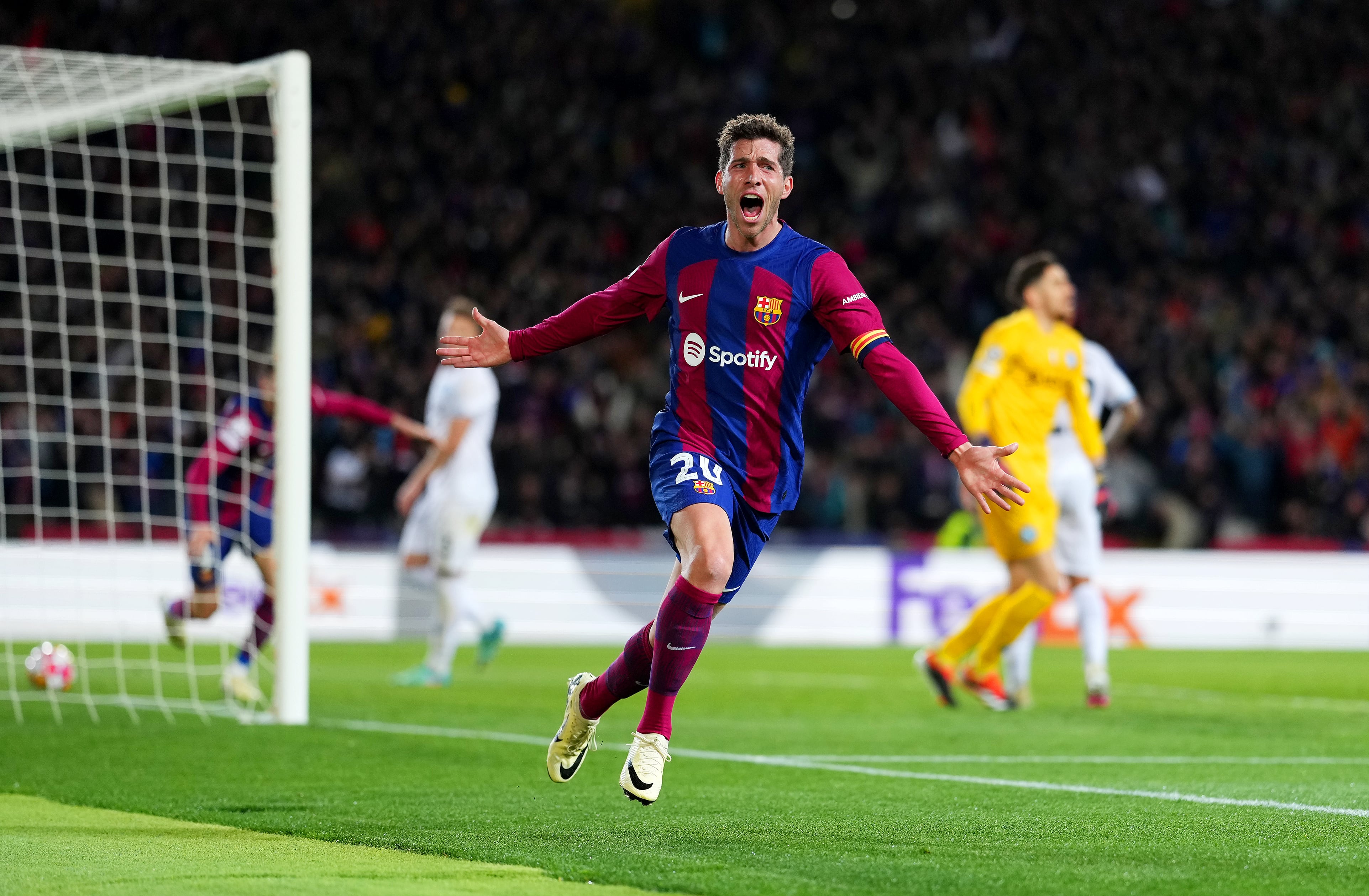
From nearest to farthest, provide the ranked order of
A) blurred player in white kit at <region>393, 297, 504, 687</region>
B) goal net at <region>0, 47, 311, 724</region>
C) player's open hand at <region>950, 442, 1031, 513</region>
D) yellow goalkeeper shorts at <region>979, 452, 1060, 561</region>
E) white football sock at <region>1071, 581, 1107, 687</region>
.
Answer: player's open hand at <region>950, 442, 1031, 513</region> → goal net at <region>0, 47, 311, 724</region> → yellow goalkeeper shorts at <region>979, 452, 1060, 561</region> → white football sock at <region>1071, 581, 1107, 687</region> → blurred player in white kit at <region>393, 297, 504, 687</region>

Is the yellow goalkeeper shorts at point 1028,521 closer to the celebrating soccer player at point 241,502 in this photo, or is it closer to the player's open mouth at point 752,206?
the celebrating soccer player at point 241,502

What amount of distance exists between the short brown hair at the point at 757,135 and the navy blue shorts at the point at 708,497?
89 centimetres

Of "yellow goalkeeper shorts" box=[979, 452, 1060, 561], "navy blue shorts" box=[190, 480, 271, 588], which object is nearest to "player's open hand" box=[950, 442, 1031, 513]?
"yellow goalkeeper shorts" box=[979, 452, 1060, 561]

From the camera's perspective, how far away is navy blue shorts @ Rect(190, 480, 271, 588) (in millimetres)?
10195

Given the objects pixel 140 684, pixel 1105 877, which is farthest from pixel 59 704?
pixel 1105 877

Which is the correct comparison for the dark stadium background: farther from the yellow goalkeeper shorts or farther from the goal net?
the yellow goalkeeper shorts

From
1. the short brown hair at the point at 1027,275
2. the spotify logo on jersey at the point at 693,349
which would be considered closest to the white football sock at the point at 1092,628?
the short brown hair at the point at 1027,275

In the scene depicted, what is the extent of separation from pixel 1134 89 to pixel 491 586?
11583mm

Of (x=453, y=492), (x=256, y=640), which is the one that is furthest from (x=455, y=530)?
(x=256, y=640)

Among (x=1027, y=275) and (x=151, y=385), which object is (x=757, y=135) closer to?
(x=1027, y=275)

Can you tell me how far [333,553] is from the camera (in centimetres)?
1648

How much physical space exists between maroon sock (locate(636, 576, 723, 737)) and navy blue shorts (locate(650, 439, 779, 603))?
12 centimetres

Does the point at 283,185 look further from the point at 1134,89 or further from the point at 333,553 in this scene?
the point at 1134,89

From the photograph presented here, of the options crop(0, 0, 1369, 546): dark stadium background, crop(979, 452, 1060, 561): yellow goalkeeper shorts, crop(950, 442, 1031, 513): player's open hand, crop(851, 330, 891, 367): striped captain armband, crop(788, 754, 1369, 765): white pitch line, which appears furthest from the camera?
crop(0, 0, 1369, 546): dark stadium background
